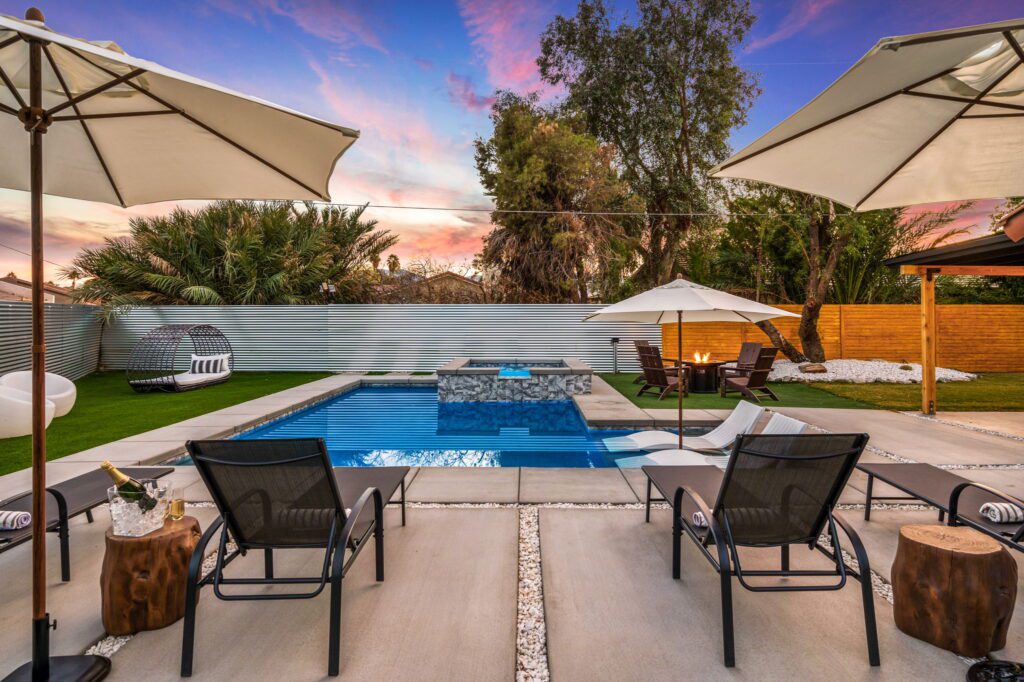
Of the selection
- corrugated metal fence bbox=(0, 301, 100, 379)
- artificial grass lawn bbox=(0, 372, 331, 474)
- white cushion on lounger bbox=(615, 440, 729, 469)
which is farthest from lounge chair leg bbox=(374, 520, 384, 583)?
corrugated metal fence bbox=(0, 301, 100, 379)

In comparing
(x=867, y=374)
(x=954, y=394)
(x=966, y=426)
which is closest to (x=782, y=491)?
(x=966, y=426)

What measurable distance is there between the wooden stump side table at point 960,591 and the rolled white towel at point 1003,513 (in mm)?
547

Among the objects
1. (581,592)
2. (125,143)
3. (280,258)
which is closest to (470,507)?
(581,592)

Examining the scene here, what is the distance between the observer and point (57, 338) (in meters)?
11.0

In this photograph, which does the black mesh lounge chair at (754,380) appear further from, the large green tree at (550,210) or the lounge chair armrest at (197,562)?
the lounge chair armrest at (197,562)

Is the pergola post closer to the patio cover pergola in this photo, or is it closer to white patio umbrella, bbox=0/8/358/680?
the patio cover pergola

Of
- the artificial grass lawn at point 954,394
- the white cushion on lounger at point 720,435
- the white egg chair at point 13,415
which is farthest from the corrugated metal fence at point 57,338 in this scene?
the artificial grass lawn at point 954,394

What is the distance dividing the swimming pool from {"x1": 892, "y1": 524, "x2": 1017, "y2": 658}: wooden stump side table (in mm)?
3609

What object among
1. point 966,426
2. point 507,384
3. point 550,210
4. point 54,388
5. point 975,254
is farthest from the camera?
point 550,210

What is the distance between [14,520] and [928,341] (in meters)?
9.47

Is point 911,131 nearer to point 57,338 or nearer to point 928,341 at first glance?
point 928,341

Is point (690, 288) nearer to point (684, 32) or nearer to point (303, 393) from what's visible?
point (303, 393)

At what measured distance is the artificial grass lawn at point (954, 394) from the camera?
801cm

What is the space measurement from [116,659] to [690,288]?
14.8ft
